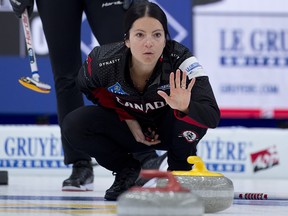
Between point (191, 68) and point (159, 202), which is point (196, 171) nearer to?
point (191, 68)

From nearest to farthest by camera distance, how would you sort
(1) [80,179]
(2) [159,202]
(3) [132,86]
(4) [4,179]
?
(2) [159,202]
(3) [132,86]
(1) [80,179]
(4) [4,179]

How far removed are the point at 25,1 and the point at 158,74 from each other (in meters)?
1.17

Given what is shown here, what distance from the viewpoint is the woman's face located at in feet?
9.62

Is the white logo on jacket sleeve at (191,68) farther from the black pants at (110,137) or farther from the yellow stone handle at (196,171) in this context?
the yellow stone handle at (196,171)

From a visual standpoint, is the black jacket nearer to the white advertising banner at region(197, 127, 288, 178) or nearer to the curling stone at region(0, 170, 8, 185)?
the curling stone at region(0, 170, 8, 185)

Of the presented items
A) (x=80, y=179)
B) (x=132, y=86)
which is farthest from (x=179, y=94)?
(x=80, y=179)

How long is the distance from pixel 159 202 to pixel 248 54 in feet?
14.0

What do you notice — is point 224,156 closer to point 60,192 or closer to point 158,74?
point 60,192

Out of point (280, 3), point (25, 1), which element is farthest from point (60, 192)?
point (280, 3)

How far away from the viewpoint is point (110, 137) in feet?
10.8

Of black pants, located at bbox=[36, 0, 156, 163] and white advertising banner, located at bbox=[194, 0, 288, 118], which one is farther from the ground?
black pants, located at bbox=[36, 0, 156, 163]

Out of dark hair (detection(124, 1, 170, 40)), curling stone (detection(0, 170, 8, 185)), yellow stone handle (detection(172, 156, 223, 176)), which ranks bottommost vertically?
curling stone (detection(0, 170, 8, 185))

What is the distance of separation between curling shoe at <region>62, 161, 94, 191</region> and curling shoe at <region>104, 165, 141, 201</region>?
45cm

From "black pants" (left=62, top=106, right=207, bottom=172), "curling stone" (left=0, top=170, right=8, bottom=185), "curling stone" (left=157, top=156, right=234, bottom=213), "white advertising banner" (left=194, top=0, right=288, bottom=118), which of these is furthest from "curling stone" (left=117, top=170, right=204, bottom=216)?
"white advertising banner" (left=194, top=0, right=288, bottom=118)
